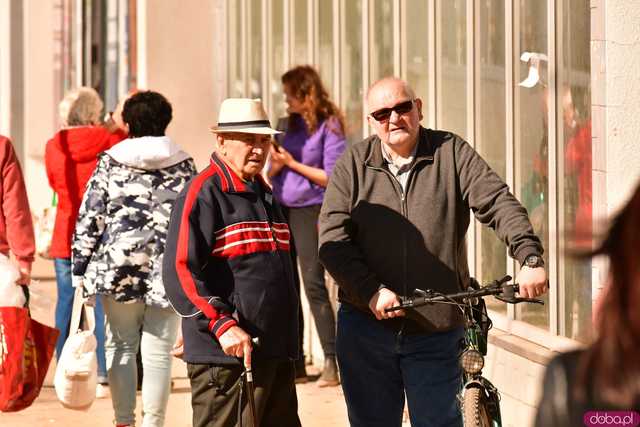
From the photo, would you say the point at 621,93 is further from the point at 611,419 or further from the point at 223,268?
the point at 611,419

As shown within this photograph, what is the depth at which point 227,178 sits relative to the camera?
5.56 m

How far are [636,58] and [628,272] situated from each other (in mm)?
4832

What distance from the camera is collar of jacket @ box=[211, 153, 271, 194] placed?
554 centimetres

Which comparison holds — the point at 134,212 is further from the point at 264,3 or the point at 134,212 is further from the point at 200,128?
the point at 200,128

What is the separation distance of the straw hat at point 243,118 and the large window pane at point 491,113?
2680 mm

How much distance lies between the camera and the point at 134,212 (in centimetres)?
752

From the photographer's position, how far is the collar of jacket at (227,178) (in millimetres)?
5535

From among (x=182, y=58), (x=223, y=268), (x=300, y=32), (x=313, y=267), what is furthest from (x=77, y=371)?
(x=182, y=58)

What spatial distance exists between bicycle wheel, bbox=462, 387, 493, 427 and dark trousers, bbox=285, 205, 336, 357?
4.46m

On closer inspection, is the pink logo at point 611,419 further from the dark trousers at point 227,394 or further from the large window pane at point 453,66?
the large window pane at point 453,66

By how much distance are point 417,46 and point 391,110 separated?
→ 4.28 m

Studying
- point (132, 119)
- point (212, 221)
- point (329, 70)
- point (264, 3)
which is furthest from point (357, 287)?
point (264, 3)

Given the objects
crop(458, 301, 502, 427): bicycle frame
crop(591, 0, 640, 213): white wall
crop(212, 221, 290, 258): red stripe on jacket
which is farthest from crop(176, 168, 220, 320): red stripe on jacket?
crop(591, 0, 640, 213): white wall

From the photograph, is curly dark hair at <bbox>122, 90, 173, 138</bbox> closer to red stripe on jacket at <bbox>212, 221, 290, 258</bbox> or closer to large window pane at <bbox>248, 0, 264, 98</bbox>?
red stripe on jacket at <bbox>212, 221, 290, 258</bbox>
